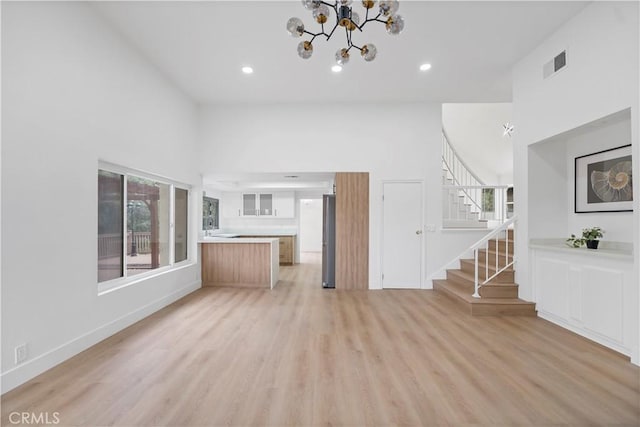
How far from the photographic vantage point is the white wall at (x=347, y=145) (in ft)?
17.1

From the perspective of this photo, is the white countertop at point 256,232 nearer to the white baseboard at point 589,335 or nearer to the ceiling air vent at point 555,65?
the white baseboard at point 589,335

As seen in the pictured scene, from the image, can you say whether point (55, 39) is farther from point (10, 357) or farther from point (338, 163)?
point (338, 163)

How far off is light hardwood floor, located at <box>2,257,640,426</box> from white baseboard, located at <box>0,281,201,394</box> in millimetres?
72

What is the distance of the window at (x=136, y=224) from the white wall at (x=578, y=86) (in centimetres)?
512

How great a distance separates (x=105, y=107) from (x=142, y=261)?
76.5 inches

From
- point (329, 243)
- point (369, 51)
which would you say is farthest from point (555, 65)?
point (329, 243)

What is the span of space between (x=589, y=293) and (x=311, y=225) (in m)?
9.13

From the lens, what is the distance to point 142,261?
380cm

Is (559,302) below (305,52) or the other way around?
below

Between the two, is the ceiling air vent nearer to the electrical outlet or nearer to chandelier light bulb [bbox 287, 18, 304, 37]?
chandelier light bulb [bbox 287, 18, 304, 37]

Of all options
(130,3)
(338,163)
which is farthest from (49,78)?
(338,163)

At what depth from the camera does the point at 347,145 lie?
5.27 metres

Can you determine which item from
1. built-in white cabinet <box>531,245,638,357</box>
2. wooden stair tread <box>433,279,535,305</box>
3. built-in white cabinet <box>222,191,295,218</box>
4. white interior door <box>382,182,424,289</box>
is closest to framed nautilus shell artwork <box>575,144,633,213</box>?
built-in white cabinet <box>531,245,638,357</box>

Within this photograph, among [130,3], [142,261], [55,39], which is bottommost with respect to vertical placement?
[142,261]
